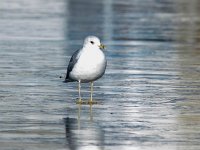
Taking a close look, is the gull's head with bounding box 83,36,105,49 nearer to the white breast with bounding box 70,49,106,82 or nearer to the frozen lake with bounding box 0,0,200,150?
the white breast with bounding box 70,49,106,82

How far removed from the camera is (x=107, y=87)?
16.4m

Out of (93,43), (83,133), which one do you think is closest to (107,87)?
(93,43)

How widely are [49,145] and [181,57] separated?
1190 centimetres

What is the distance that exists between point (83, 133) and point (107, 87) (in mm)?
5019

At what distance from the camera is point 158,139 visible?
11.0 m

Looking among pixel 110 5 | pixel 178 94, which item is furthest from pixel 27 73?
pixel 110 5

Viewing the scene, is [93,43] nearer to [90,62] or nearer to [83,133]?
[90,62]

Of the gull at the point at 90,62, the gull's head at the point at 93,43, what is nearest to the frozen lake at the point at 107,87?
the gull at the point at 90,62

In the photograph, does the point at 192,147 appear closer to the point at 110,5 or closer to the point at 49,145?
the point at 49,145

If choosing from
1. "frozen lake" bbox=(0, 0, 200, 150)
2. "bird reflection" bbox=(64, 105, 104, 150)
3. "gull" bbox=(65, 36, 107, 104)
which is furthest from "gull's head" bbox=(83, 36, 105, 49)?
"bird reflection" bbox=(64, 105, 104, 150)

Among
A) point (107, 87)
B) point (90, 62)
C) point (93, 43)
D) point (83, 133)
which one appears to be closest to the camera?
point (83, 133)

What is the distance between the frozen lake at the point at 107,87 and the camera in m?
11.2

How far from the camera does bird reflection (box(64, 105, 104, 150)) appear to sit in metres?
10.5

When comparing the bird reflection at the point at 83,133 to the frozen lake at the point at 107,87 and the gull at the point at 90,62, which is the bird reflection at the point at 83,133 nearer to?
the frozen lake at the point at 107,87
